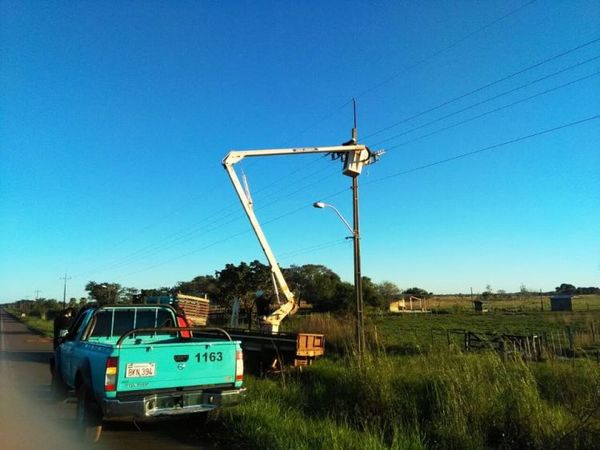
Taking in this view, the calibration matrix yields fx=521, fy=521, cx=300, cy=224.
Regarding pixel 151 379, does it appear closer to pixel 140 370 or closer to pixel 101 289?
pixel 140 370

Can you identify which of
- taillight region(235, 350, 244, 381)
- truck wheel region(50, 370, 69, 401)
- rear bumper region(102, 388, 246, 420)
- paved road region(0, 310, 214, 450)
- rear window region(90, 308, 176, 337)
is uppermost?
rear window region(90, 308, 176, 337)

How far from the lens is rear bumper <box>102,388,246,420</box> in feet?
22.1

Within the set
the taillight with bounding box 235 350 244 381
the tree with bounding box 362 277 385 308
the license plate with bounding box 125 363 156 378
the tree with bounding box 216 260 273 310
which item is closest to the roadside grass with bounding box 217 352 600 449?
the taillight with bounding box 235 350 244 381

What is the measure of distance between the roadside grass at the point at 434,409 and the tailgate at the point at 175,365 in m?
0.87

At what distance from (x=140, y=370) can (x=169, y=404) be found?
637 millimetres

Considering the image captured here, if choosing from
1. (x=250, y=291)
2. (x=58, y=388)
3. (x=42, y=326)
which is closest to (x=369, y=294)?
(x=250, y=291)

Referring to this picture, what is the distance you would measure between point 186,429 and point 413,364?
4.30 metres

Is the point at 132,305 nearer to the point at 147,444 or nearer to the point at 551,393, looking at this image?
the point at 147,444

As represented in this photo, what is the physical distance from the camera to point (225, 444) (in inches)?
287

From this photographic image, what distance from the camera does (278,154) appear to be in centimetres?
2331

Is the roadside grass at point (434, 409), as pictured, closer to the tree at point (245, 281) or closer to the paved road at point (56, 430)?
the paved road at point (56, 430)

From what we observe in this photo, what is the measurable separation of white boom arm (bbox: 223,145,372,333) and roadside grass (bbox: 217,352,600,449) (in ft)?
39.4

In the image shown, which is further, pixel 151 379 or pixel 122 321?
pixel 122 321

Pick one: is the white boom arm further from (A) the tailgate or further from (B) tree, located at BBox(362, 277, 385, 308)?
(B) tree, located at BBox(362, 277, 385, 308)
